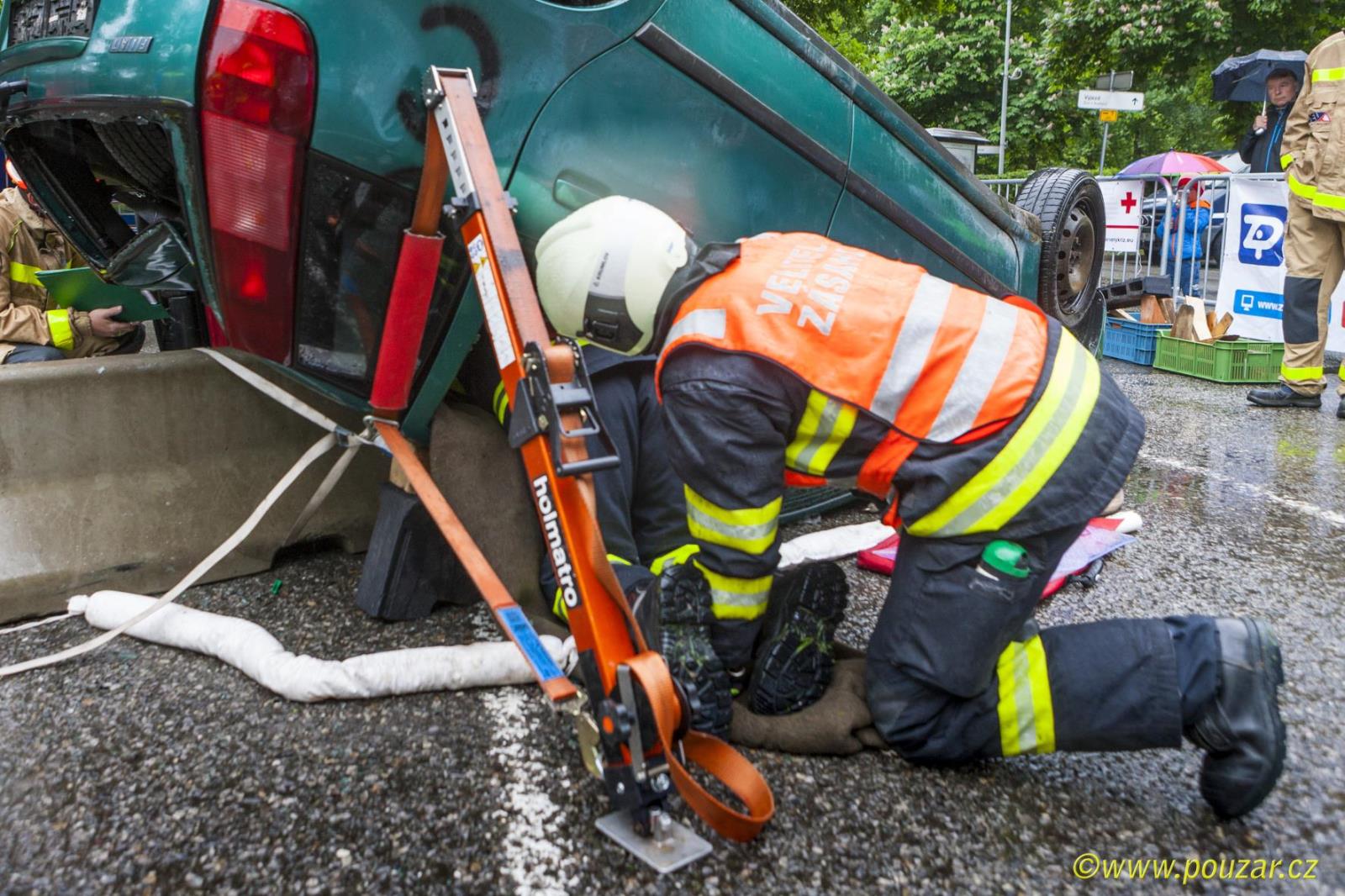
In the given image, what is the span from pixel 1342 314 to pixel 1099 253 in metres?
3.64

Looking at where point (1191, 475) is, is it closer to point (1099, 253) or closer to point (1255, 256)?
point (1099, 253)

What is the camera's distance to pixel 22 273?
4.10 m

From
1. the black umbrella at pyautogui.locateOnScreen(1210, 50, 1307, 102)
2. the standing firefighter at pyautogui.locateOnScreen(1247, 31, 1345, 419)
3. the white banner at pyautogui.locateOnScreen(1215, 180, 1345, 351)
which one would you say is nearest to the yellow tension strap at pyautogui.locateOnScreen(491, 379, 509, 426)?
the standing firefighter at pyautogui.locateOnScreen(1247, 31, 1345, 419)

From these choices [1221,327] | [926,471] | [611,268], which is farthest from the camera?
[1221,327]

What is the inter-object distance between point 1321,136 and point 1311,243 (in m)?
0.56

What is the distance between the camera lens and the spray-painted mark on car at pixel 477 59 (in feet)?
7.64

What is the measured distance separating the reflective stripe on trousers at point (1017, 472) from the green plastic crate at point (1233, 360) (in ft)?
17.3

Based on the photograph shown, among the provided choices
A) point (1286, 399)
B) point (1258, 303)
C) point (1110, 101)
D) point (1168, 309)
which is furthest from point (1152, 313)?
point (1110, 101)

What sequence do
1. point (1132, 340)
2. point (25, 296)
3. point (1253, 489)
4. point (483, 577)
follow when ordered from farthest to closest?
point (1132, 340) < point (1253, 489) < point (25, 296) < point (483, 577)

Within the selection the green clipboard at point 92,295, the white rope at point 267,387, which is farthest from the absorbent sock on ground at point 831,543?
the green clipboard at point 92,295

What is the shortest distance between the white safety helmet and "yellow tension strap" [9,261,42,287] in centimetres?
280

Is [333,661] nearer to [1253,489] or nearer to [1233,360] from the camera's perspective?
[1253,489]

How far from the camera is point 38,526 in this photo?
2.88m

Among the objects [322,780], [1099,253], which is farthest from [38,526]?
[1099,253]
